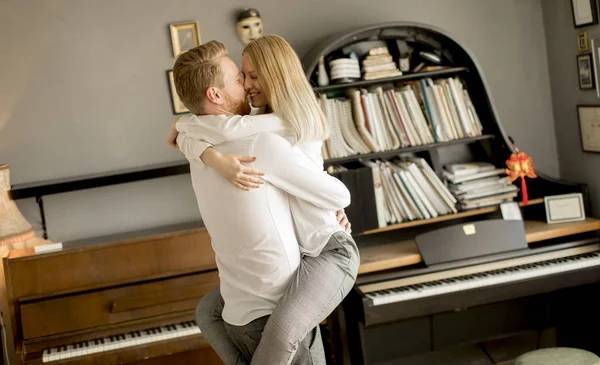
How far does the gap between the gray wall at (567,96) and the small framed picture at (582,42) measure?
3 cm

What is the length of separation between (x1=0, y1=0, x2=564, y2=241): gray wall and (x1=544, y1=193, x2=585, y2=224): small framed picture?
4.63 feet

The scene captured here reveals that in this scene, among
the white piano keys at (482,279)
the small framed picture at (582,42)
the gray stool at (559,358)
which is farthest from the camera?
the small framed picture at (582,42)

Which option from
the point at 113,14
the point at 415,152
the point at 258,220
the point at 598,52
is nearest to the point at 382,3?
the point at 415,152

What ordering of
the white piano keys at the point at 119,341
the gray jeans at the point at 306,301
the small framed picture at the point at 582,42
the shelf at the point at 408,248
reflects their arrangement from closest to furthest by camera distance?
1. the gray jeans at the point at 306,301
2. the white piano keys at the point at 119,341
3. the shelf at the point at 408,248
4. the small framed picture at the point at 582,42

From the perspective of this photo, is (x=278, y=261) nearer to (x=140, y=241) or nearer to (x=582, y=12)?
(x=140, y=241)

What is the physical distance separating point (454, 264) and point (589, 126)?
1115 mm

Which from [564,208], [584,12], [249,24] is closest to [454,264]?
[564,208]

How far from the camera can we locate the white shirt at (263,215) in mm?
1849

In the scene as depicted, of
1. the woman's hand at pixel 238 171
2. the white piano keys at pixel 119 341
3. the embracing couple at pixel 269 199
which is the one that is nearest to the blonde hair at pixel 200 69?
the embracing couple at pixel 269 199

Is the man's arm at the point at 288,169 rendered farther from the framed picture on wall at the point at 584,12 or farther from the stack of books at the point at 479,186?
the framed picture on wall at the point at 584,12

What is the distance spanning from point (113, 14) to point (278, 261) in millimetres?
2230

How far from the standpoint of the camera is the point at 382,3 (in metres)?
3.93

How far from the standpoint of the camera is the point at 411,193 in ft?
12.2

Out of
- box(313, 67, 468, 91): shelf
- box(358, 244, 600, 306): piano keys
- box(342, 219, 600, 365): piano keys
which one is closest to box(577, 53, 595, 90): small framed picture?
box(313, 67, 468, 91): shelf
